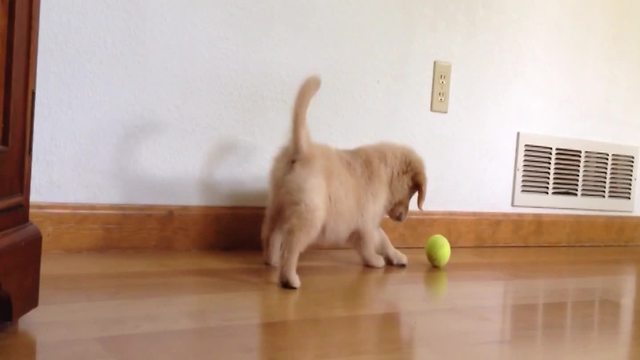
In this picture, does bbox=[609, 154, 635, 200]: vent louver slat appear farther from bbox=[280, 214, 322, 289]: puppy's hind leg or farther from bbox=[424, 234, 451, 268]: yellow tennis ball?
bbox=[280, 214, 322, 289]: puppy's hind leg

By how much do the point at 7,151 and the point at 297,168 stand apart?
57 centimetres

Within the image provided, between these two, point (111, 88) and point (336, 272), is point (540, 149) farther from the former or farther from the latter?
point (111, 88)

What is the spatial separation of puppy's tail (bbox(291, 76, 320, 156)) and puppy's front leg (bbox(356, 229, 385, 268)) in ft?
0.96

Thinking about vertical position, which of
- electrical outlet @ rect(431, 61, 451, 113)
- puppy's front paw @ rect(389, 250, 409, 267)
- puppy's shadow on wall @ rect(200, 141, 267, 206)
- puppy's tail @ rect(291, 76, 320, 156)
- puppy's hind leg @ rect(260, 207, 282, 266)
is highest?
electrical outlet @ rect(431, 61, 451, 113)

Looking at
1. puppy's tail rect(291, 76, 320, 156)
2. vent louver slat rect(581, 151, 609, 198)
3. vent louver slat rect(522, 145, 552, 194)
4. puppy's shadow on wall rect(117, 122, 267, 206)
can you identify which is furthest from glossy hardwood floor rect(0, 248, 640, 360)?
vent louver slat rect(581, 151, 609, 198)

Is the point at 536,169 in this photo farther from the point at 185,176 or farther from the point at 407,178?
the point at 185,176

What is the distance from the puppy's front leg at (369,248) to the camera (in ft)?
4.67

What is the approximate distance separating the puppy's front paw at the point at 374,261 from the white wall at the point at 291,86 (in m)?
0.34

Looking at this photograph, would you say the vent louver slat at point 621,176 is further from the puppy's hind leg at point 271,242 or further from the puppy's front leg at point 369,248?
the puppy's hind leg at point 271,242

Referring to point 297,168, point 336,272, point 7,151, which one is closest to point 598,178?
point 336,272

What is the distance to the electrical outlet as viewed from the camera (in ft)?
5.99

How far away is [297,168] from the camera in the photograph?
4.01ft

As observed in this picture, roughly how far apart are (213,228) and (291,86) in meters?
0.44

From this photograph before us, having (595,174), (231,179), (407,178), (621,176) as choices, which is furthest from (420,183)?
(621,176)
